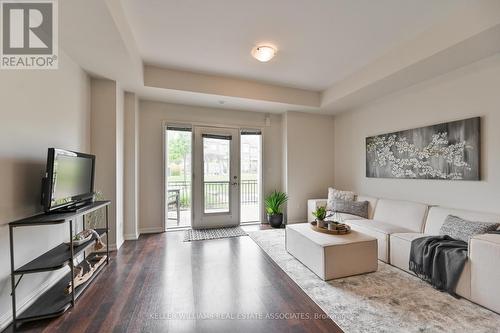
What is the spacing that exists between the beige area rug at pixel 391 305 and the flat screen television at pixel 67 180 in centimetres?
248

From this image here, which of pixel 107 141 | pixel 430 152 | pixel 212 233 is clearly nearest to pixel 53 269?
pixel 107 141

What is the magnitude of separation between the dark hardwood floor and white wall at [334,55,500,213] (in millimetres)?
2470

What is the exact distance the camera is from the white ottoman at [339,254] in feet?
7.73

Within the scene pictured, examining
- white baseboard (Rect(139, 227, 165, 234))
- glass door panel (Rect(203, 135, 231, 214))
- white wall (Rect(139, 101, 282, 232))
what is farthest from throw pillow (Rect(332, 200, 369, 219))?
white baseboard (Rect(139, 227, 165, 234))

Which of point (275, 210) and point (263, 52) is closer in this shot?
point (263, 52)

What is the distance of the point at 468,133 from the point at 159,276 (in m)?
4.12

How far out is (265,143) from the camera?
16.4 ft

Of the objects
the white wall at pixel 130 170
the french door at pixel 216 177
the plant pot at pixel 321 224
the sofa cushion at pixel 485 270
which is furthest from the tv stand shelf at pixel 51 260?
the sofa cushion at pixel 485 270

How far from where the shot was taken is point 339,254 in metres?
2.39

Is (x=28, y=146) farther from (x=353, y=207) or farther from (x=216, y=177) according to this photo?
(x=353, y=207)

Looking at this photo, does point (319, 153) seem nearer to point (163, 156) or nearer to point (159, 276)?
point (163, 156)

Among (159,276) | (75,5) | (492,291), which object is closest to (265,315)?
(159,276)

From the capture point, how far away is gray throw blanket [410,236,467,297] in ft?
6.73

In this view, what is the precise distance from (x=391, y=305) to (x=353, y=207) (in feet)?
6.61
